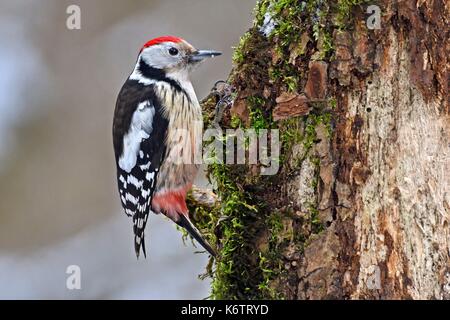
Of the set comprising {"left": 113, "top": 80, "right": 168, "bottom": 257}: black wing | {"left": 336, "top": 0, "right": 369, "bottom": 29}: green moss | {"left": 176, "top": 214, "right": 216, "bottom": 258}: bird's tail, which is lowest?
{"left": 176, "top": 214, "right": 216, "bottom": 258}: bird's tail

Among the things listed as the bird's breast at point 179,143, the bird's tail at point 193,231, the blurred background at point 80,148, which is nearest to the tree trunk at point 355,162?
the bird's tail at point 193,231

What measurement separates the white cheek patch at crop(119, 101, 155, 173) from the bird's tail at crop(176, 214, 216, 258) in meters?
0.45

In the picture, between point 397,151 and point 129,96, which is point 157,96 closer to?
point 129,96

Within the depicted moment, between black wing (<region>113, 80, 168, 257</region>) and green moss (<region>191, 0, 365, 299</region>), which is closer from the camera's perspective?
green moss (<region>191, 0, 365, 299</region>)

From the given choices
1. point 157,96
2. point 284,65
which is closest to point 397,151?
point 284,65

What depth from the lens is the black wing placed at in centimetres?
334

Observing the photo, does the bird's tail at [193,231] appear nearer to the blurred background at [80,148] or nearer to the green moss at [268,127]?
the green moss at [268,127]

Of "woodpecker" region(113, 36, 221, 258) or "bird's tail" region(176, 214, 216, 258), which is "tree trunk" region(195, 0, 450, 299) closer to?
"bird's tail" region(176, 214, 216, 258)

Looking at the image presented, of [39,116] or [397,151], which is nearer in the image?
[397,151]

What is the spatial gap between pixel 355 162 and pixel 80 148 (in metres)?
3.89

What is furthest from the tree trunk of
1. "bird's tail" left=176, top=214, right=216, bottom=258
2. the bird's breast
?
the bird's breast

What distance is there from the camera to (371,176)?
2326 mm

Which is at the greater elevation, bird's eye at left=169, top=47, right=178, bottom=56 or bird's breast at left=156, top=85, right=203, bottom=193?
bird's eye at left=169, top=47, right=178, bottom=56

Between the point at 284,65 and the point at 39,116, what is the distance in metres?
3.92
